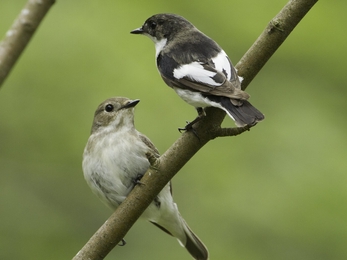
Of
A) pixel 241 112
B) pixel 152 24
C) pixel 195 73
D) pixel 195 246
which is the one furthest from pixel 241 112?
pixel 195 246

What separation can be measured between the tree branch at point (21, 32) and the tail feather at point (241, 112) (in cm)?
132

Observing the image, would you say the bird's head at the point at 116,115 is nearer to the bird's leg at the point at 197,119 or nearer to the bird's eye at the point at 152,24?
the bird's eye at the point at 152,24

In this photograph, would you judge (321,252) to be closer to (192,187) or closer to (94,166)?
(192,187)

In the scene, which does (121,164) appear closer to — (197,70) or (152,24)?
(197,70)

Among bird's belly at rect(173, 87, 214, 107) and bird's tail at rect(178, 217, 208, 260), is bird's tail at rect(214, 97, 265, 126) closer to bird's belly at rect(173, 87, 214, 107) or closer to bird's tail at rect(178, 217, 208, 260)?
bird's belly at rect(173, 87, 214, 107)

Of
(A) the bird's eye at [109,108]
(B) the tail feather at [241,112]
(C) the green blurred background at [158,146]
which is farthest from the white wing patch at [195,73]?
(C) the green blurred background at [158,146]

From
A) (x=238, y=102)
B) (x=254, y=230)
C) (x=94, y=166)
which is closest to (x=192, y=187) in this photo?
(x=254, y=230)

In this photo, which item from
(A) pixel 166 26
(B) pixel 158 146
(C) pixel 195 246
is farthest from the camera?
(B) pixel 158 146

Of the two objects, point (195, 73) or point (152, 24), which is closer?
point (195, 73)

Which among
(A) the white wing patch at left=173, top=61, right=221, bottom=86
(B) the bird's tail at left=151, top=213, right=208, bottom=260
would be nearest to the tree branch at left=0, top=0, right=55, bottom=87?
(A) the white wing patch at left=173, top=61, right=221, bottom=86

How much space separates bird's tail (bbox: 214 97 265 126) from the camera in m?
2.93

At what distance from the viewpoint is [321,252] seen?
215 inches

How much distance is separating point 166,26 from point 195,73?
111 cm

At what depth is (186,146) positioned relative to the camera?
10.3ft
